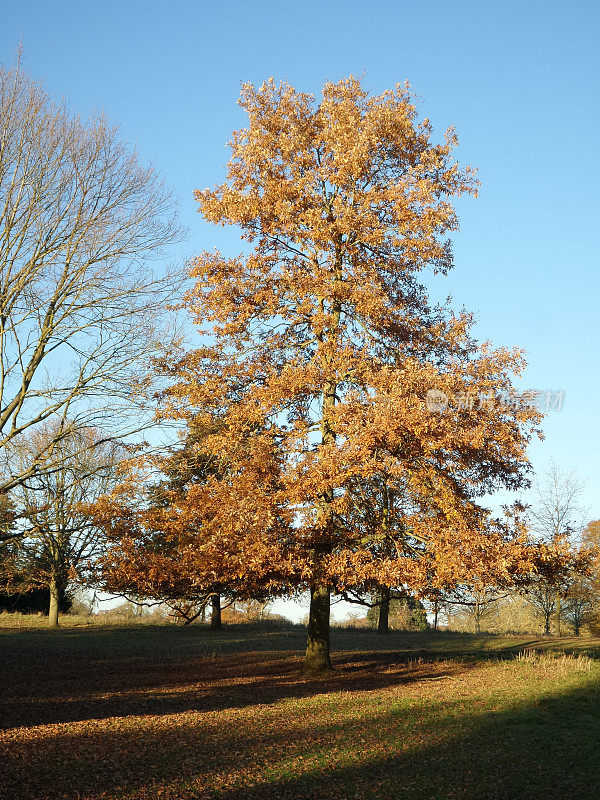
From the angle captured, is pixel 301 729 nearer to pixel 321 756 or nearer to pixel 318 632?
pixel 321 756

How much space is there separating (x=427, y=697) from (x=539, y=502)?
2976 centimetres

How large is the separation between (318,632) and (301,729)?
243 inches

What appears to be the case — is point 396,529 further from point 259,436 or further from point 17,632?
point 17,632

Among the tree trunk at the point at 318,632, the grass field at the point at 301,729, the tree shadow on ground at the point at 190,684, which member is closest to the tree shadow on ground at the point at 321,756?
the grass field at the point at 301,729

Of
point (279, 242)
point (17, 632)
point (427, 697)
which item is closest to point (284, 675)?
point (427, 697)

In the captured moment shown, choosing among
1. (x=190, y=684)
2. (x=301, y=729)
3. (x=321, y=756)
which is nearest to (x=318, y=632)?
(x=190, y=684)

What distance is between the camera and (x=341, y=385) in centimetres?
1767

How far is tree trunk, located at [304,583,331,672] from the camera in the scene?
1661 centimetres

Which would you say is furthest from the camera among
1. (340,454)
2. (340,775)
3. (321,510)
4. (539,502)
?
(539,502)

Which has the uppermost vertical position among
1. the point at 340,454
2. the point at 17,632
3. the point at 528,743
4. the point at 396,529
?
the point at 340,454

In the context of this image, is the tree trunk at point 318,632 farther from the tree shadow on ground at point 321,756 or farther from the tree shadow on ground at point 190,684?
the tree shadow on ground at point 321,756

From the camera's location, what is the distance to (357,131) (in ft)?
54.1

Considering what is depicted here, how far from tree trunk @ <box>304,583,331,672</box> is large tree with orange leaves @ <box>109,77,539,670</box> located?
51 millimetres

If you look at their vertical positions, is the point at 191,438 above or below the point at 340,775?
above
